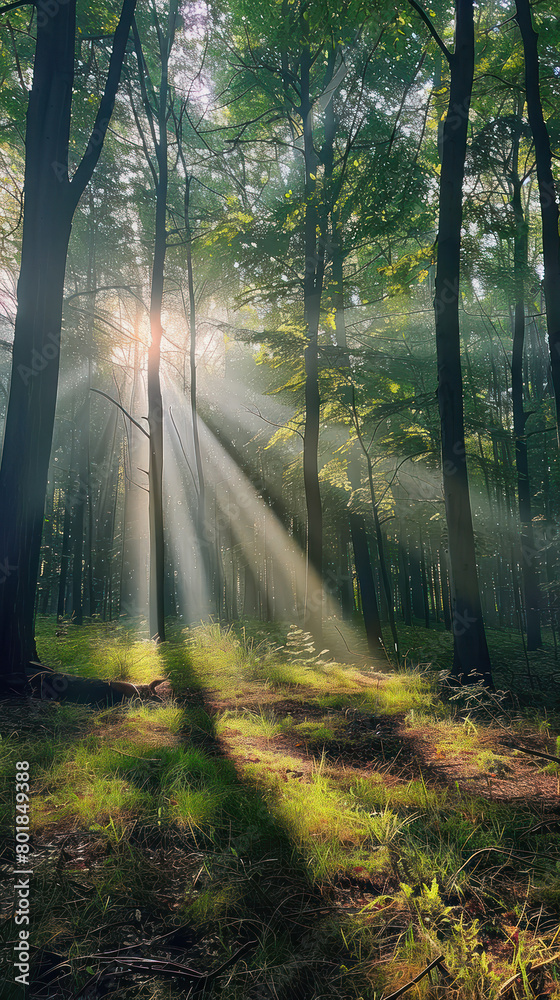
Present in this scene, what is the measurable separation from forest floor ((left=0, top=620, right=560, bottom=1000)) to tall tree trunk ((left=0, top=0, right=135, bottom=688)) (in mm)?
1433

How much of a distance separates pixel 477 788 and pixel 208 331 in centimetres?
1792

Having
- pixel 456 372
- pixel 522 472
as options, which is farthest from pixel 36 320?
pixel 522 472

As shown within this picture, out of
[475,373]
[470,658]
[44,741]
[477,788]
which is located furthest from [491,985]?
[475,373]

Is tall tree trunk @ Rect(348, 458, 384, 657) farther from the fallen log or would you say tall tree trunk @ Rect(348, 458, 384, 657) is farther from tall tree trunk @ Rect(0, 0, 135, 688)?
tall tree trunk @ Rect(0, 0, 135, 688)

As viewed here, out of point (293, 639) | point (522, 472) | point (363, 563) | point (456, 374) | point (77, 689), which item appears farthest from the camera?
point (522, 472)

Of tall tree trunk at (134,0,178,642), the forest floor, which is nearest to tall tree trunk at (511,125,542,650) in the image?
tall tree trunk at (134,0,178,642)

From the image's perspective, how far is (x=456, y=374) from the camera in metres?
5.98

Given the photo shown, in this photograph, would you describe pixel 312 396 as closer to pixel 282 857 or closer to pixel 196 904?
pixel 282 857

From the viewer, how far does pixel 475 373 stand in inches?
469

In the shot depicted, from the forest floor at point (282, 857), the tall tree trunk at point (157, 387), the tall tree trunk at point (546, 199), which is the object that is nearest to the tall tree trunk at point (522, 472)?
the tall tree trunk at point (546, 199)

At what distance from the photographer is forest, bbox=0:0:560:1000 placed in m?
1.65

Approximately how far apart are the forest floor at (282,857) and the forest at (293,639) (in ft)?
0.05

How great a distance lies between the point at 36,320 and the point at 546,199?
666cm

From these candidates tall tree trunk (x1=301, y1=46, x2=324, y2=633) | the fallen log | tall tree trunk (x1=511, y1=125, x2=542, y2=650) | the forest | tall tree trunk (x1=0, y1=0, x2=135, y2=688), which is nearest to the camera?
the forest
